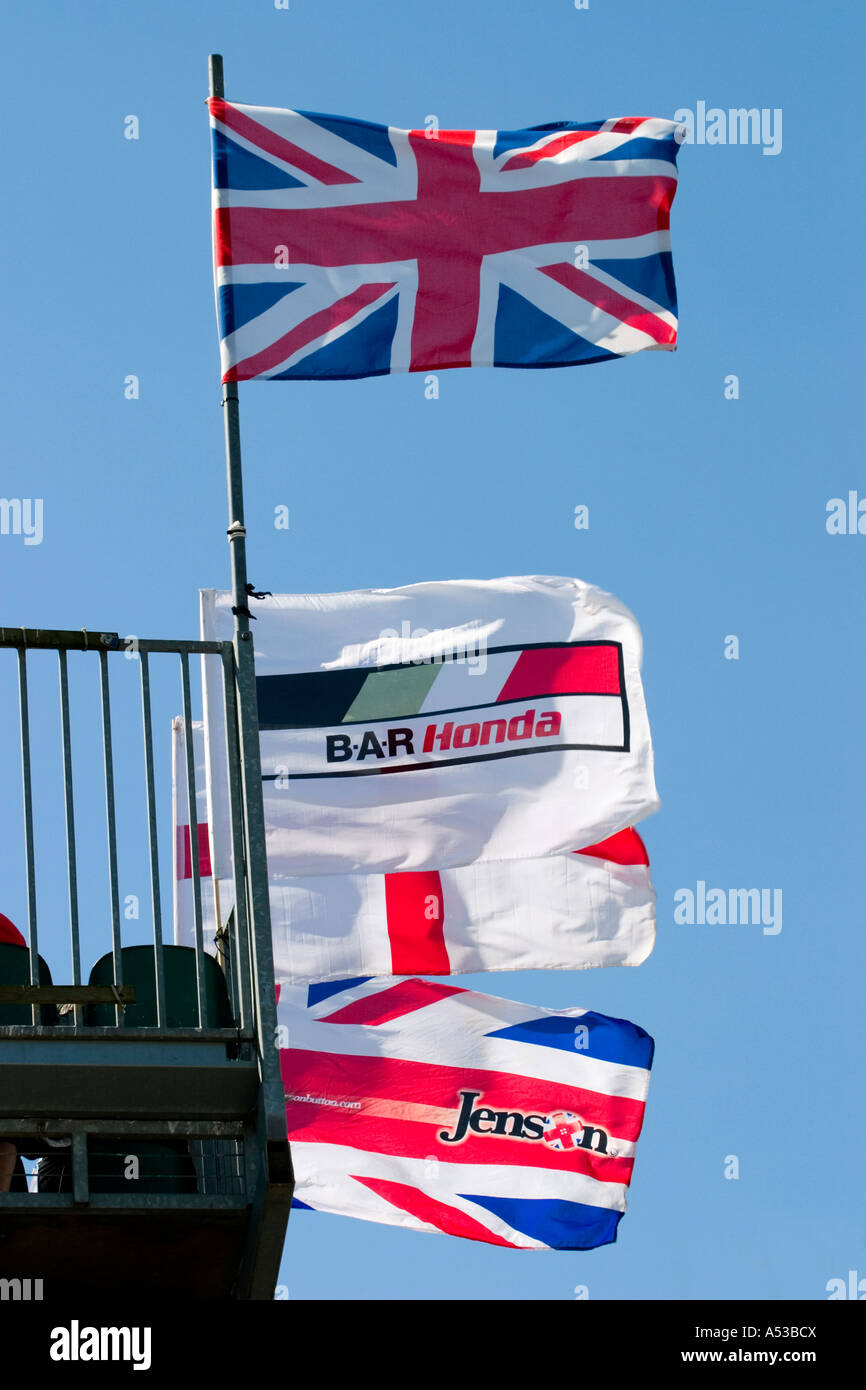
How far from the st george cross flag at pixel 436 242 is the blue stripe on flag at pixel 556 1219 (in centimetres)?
733

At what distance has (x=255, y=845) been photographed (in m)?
10.2

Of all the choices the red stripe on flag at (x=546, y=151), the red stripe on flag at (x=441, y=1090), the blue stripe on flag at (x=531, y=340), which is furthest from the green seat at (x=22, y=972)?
the red stripe on flag at (x=441, y=1090)

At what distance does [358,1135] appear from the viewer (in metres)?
18.5

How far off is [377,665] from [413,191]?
5.27 meters

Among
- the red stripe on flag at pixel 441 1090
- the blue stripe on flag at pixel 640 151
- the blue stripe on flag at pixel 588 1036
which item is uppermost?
the blue stripe on flag at pixel 640 151

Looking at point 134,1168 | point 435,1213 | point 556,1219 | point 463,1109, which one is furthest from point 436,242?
point 556,1219

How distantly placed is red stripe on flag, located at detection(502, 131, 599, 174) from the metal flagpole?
3850 mm

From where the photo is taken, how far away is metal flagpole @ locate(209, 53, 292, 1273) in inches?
372

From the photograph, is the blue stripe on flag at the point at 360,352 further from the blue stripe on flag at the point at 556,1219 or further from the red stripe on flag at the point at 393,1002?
the blue stripe on flag at the point at 556,1219

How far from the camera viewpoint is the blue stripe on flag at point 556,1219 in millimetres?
18422

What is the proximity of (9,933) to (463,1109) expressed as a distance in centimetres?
874

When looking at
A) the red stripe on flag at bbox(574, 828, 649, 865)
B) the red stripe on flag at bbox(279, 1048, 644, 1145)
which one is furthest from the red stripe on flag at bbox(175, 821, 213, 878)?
the red stripe on flag at bbox(574, 828, 649, 865)

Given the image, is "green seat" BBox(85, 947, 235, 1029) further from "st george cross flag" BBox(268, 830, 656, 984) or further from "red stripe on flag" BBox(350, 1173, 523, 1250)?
"red stripe on flag" BBox(350, 1173, 523, 1250)
